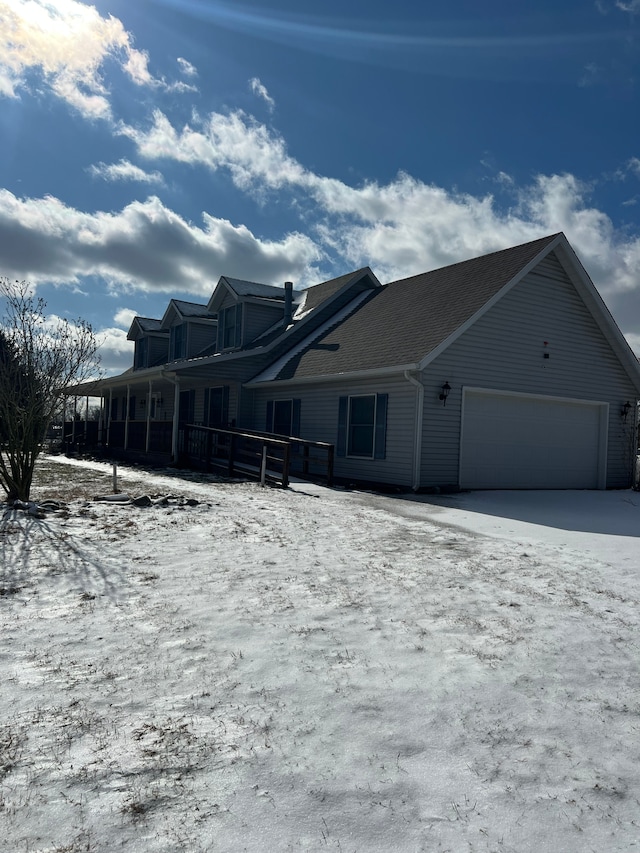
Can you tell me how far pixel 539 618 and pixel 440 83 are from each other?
11.5 meters

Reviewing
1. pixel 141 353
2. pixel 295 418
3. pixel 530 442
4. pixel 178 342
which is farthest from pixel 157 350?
pixel 530 442

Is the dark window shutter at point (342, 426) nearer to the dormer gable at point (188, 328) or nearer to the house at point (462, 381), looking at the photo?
the house at point (462, 381)

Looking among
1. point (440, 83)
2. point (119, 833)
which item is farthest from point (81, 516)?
point (440, 83)

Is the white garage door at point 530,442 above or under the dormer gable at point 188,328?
under

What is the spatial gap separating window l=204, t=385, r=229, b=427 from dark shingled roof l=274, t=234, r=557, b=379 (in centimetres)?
272

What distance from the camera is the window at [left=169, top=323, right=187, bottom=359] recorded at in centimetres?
2347

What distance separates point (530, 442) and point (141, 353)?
702 inches

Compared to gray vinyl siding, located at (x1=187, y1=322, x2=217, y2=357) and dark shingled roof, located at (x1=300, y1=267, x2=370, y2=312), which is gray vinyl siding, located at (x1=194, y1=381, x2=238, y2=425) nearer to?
gray vinyl siding, located at (x1=187, y1=322, x2=217, y2=357)

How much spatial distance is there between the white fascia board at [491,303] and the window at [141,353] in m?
16.6

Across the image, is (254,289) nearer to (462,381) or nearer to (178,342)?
(178,342)

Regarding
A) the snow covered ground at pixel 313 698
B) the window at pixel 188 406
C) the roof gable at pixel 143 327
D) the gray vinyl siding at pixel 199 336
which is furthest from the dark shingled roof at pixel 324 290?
the snow covered ground at pixel 313 698

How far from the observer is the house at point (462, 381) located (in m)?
13.4

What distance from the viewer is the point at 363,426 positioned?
47.7 ft

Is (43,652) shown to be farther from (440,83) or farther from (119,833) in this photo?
(440,83)
